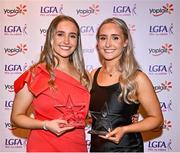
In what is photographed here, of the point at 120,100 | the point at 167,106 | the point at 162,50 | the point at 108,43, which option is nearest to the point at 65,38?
the point at 108,43

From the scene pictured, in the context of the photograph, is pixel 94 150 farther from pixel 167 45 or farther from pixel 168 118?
pixel 167 45

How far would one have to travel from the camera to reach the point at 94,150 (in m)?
1.80

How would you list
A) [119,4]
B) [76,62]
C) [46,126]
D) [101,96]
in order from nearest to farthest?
1. [46,126]
2. [101,96]
3. [76,62]
4. [119,4]

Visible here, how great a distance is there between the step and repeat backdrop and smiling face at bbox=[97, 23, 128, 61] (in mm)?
984

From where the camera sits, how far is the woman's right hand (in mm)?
1617

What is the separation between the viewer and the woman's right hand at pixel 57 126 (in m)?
1.62

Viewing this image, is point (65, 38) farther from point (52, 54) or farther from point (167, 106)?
point (167, 106)

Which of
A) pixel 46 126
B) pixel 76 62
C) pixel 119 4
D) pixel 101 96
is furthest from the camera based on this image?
pixel 119 4

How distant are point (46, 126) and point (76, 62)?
49 centimetres

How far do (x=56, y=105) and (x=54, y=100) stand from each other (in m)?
0.03

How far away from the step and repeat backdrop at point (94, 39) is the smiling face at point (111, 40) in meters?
0.98

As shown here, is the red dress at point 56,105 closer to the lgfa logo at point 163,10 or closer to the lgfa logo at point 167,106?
the lgfa logo at point 167,106

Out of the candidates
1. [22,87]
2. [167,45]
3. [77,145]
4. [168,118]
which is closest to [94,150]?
[77,145]

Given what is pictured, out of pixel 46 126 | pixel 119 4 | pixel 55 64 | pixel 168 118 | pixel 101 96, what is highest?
pixel 119 4
